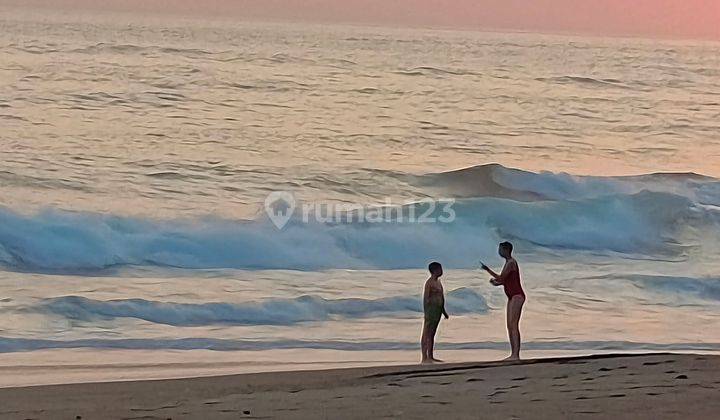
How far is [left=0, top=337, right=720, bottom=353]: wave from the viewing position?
11703 millimetres

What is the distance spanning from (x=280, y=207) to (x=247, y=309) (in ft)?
32.9

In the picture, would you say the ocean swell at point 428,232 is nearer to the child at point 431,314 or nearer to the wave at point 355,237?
the wave at point 355,237

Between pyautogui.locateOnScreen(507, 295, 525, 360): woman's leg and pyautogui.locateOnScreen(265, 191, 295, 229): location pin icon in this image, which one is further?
pyautogui.locateOnScreen(265, 191, 295, 229): location pin icon

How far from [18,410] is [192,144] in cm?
2152

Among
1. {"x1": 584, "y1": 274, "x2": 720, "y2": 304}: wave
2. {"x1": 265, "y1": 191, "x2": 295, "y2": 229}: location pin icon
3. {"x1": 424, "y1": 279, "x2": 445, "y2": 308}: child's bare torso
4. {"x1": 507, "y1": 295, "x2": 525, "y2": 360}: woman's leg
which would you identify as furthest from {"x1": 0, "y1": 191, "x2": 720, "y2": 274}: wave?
{"x1": 507, "y1": 295, "x2": 525, "y2": 360}: woman's leg

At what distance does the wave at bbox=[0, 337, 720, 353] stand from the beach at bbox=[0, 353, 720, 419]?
→ 2145 millimetres

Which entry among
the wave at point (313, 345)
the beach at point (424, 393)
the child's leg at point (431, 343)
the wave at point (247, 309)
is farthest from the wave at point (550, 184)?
the beach at point (424, 393)

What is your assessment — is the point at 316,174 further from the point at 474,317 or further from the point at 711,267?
the point at 474,317

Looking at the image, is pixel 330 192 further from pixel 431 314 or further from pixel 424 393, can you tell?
pixel 424 393

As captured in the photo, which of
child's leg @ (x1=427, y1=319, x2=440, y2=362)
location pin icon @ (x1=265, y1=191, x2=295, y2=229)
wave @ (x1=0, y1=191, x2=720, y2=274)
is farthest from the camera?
location pin icon @ (x1=265, y1=191, x2=295, y2=229)

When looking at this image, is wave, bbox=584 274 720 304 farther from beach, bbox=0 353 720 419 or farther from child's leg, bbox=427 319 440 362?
beach, bbox=0 353 720 419

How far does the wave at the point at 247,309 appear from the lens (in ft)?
43.8

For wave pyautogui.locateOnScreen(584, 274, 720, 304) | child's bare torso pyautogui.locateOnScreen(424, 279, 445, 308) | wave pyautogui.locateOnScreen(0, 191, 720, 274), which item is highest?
wave pyautogui.locateOnScreen(0, 191, 720, 274)

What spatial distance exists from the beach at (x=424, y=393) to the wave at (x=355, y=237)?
8465mm
